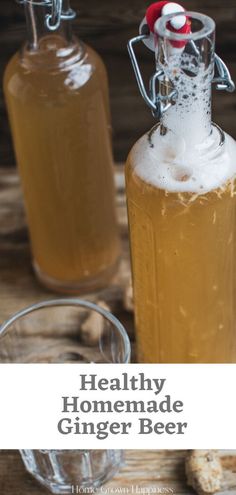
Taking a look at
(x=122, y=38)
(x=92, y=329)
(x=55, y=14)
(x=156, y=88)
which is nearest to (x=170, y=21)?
(x=156, y=88)

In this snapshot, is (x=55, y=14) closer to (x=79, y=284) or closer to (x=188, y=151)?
(x=188, y=151)

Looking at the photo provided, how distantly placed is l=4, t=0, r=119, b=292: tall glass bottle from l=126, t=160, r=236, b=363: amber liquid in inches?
Result: 6.0

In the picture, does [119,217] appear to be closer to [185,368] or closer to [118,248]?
[118,248]

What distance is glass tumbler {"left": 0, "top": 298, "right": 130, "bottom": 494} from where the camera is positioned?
2.37 ft

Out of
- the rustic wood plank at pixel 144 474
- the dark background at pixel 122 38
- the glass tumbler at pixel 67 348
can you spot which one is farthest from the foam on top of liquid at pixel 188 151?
the dark background at pixel 122 38

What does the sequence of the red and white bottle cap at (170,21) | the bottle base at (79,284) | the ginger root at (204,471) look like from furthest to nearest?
the bottle base at (79,284) → the ginger root at (204,471) → the red and white bottle cap at (170,21)

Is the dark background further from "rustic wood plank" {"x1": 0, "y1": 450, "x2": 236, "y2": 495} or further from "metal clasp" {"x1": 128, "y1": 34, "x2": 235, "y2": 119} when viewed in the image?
"rustic wood plank" {"x1": 0, "y1": 450, "x2": 236, "y2": 495}

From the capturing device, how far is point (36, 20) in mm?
773

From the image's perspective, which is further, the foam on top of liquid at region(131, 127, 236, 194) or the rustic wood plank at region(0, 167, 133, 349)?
the rustic wood plank at region(0, 167, 133, 349)

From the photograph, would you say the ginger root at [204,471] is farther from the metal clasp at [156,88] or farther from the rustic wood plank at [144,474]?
the metal clasp at [156,88]

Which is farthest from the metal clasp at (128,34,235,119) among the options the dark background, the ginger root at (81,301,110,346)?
the dark background

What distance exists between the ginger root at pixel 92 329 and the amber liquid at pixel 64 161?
98mm

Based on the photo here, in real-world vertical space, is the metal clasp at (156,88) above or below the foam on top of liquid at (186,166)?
above

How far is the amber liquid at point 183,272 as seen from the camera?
663 millimetres
